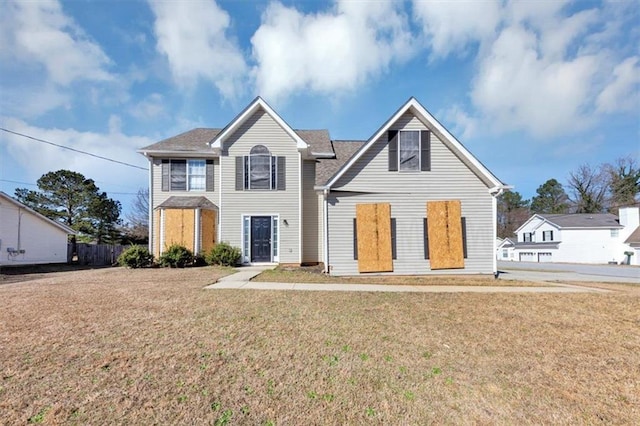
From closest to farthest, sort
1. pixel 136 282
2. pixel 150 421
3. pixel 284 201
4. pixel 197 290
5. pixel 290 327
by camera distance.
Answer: pixel 150 421, pixel 290 327, pixel 197 290, pixel 136 282, pixel 284 201

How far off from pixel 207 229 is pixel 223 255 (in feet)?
5.90

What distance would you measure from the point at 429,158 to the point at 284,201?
22.7 ft

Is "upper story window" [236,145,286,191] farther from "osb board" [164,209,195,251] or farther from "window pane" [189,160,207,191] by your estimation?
"osb board" [164,209,195,251]

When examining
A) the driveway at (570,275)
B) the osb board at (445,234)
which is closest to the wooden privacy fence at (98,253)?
the osb board at (445,234)

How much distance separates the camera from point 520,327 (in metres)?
5.76

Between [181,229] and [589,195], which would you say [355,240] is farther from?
[589,195]

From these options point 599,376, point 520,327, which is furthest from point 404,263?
point 599,376

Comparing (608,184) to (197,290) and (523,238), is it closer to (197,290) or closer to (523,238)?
(523,238)

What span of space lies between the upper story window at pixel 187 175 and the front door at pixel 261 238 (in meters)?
3.01

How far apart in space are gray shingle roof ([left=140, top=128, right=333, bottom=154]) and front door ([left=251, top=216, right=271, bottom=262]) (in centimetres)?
441

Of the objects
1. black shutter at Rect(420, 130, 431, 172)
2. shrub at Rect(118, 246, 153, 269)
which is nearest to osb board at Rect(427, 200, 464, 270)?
black shutter at Rect(420, 130, 431, 172)

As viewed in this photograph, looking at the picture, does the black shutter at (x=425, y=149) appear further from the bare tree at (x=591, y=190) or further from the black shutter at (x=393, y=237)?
the bare tree at (x=591, y=190)

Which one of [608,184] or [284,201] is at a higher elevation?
[608,184]

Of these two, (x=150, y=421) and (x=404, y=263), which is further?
(x=404, y=263)
